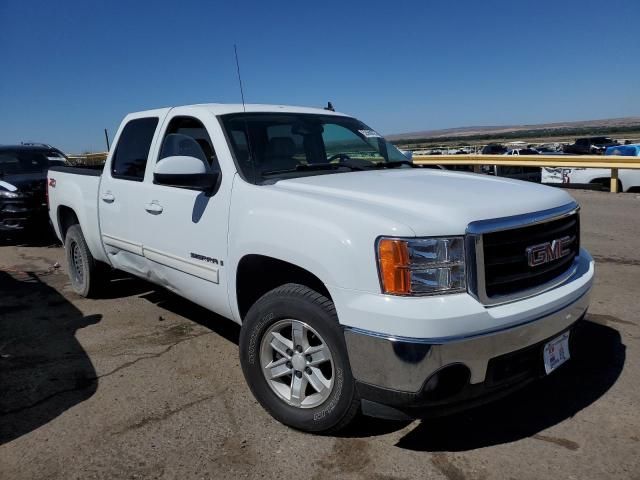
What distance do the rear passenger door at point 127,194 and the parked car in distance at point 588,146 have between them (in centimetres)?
3113

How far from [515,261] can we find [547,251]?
12.4 inches

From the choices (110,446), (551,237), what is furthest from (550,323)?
(110,446)

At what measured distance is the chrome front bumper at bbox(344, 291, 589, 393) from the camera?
7.98 ft

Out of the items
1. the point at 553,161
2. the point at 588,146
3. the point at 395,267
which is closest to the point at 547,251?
the point at 395,267

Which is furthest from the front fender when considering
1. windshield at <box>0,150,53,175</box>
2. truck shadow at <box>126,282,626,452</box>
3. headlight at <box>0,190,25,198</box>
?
windshield at <box>0,150,53,175</box>

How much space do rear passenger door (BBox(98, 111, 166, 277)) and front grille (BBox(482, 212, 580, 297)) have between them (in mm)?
2719

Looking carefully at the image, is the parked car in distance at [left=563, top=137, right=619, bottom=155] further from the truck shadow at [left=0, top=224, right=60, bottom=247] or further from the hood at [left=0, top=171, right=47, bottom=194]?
the hood at [left=0, top=171, right=47, bottom=194]

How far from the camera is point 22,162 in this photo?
32.8ft

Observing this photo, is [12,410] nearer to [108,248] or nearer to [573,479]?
[108,248]

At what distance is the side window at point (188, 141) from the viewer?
155 inches

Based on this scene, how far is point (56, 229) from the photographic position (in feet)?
Result: 20.2

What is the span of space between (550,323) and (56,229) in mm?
5361

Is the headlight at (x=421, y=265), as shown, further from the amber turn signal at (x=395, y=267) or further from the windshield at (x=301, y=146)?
the windshield at (x=301, y=146)

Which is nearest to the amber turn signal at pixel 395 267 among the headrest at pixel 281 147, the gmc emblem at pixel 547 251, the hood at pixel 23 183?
the gmc emblem at pixel 547 251
